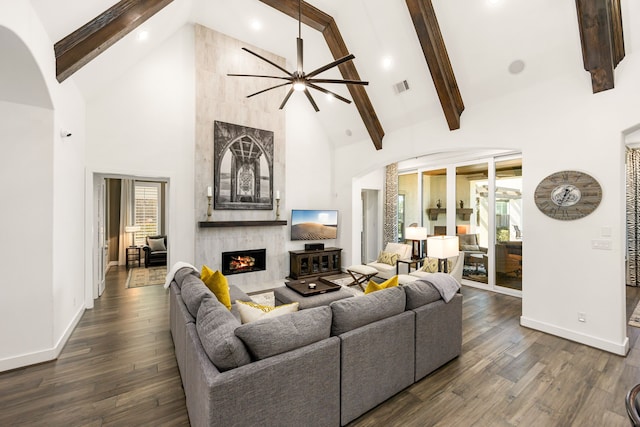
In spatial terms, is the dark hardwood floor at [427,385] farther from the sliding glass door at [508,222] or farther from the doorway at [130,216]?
the doorway at [130,216]

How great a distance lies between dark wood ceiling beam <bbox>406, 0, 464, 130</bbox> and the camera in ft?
12.4

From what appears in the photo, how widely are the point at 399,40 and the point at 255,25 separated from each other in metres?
2.61

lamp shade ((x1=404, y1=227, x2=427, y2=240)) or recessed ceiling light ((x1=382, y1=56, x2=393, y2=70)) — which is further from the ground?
recessed ceiling light ((x1=382, y1=56, x2=393, y2=70))

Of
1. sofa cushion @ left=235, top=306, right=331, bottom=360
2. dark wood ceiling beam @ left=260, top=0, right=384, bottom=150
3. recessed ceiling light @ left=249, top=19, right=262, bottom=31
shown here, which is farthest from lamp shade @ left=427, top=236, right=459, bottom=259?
recessed ceiling light @ left=249, top=19, right=262, bottom=31

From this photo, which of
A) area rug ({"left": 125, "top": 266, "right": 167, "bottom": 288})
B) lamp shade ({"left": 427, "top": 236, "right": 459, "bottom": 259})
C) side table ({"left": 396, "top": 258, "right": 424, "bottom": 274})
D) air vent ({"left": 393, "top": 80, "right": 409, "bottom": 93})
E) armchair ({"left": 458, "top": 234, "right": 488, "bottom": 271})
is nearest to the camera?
lamp shade ({"left": 427, "top": 236, "right": 459, "bottom": 259})

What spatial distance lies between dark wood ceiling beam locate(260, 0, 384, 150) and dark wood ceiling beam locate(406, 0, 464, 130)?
1.49 metres

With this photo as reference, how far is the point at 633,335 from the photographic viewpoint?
11.8ft

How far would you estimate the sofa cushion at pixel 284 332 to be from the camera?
1.68 m

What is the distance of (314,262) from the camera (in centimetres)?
650

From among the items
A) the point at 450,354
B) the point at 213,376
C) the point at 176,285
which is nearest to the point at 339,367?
the point at 213,376

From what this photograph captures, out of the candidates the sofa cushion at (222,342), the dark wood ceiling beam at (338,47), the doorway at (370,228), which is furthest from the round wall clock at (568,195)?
the doorway at (370,228)

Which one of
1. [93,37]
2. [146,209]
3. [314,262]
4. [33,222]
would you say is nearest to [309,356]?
[33,222]

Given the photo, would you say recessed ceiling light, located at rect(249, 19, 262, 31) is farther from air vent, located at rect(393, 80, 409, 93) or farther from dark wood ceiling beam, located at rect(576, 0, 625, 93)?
dark wood ceiling beam, located at rect(576, 0, 625, 93)

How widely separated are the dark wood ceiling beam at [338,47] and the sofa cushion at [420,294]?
155 inches
